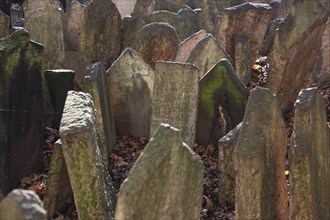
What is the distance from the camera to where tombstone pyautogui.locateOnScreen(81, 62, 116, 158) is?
18.5ft

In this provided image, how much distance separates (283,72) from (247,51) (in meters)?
0.96

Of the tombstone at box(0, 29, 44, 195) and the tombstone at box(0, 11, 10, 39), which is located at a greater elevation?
the tombstone at box(0, 11, 10, 39)

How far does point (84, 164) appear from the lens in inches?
151

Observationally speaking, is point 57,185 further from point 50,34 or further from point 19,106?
point 50,34

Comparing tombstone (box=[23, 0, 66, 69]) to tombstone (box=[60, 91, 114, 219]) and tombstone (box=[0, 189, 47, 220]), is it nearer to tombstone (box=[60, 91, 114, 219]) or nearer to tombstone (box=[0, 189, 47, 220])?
tombstone (box=[60, 91, 114, 219])

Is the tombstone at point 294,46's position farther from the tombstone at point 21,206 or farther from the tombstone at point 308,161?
the tombstone at point 21,206

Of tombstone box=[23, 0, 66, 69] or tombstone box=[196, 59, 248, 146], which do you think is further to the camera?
tombstone box=[23, 0, 66, 69]

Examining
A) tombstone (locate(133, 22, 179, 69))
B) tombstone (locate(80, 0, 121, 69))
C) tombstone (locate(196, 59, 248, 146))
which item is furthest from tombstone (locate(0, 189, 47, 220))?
tombstone (locate(80, 0, 121, 69))

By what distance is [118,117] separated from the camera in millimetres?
6727

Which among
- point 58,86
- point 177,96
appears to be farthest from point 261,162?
point 58,86

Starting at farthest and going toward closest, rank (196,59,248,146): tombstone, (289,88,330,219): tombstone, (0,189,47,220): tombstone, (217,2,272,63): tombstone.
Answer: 1. (217,2,272,63): tombstone
2. (196,59,248,146): tombstone
3. (289,88,330,219): tombstone
4. (0,189,47,220): tombstone

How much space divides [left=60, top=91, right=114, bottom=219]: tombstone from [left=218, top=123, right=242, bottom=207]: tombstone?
1.33m

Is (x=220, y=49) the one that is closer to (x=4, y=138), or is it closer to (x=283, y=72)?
(x=283, y=72)

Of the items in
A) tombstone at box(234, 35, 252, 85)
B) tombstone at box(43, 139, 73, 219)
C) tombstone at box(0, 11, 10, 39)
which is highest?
tombstone at box(0, 11, 10, 39)
